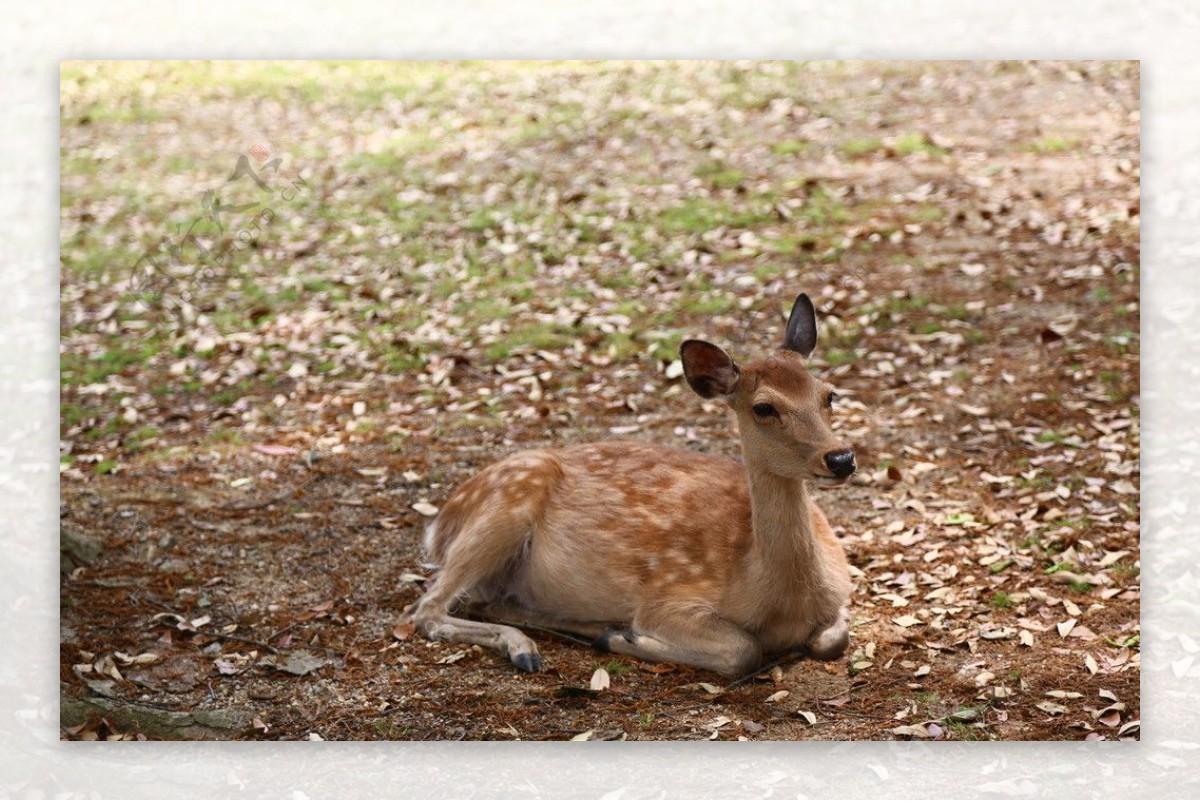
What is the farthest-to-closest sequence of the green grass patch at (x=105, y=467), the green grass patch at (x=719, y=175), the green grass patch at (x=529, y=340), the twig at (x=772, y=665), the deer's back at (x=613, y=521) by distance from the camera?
the green grass patch at (x=719, y=175) < the green grass patch at (x=529, y=340) < the green grass patch at (x=105, y=467) < the deer's back at (x=613, y=521) < the twig at (x=772, y=665)

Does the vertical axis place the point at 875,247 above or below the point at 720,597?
above

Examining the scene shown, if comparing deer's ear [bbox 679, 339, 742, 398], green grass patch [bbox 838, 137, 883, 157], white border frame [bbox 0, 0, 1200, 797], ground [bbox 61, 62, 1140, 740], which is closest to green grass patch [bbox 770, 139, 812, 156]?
ground [bbox 61, 62, 1140, 740]

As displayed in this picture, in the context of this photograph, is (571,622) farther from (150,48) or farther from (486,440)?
(150,48)

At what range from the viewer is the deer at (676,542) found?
12.4 feet

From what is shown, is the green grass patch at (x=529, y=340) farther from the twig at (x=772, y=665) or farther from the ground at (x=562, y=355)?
the twig at (x=772, y=665)

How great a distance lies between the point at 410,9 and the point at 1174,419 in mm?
2353

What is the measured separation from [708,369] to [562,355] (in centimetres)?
160

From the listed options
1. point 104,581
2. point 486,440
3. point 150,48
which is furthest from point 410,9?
point 104,581

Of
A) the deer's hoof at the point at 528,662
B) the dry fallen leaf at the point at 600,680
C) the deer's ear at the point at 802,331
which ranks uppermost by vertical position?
the deer's ear at the point at 802,331

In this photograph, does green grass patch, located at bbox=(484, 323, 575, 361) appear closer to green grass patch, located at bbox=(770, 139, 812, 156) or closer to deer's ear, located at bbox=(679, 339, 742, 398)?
green grass patch, located at bbox=(770, 139, 812, 156)

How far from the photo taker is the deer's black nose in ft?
11.8

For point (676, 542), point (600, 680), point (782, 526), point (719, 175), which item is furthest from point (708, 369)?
point (719, 175)

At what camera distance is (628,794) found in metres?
3.88

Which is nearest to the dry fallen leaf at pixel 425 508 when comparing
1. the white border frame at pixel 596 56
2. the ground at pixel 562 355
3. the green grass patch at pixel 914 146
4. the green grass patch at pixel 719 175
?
the ground at pixel 562 355
